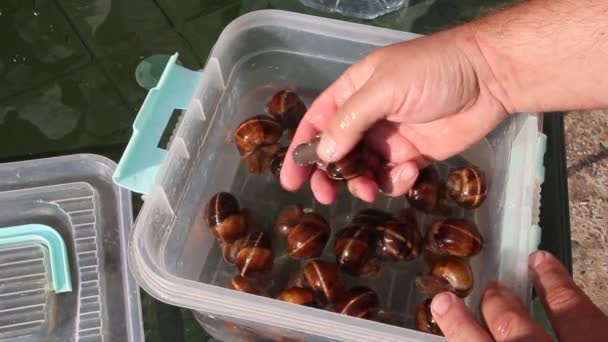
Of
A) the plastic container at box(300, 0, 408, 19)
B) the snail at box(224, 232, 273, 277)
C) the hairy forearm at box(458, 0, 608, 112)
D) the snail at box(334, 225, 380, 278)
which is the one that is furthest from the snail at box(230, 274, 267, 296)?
the plastic container at box(300, 0, 408, 19)

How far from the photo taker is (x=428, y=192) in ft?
3.50

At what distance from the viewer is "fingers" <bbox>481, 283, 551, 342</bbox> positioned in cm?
76

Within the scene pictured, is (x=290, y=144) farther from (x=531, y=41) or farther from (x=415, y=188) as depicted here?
(x=531, y=41)

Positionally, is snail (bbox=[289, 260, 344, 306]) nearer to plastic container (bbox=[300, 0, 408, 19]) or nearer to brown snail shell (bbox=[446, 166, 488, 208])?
brown snail shell (bbox=[446, 166, 488, 208])

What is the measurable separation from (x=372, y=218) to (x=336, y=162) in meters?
0.14

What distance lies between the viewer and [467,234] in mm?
1005

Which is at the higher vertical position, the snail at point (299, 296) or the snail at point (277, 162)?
the snail at point (277, 162)

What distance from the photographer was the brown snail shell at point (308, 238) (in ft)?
3.34

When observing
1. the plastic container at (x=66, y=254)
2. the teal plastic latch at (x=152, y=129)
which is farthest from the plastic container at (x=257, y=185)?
the plastic container at (x=66, y=254)

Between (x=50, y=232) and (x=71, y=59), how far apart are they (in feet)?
1.10

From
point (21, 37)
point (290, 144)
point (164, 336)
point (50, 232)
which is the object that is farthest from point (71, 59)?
point (164, 336)

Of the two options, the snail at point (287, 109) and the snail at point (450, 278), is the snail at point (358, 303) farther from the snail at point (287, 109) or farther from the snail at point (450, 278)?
the snail at point (287, 109)

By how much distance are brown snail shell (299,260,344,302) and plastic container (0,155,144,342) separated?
26 cm

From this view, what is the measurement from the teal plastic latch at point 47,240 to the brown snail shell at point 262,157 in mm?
328
